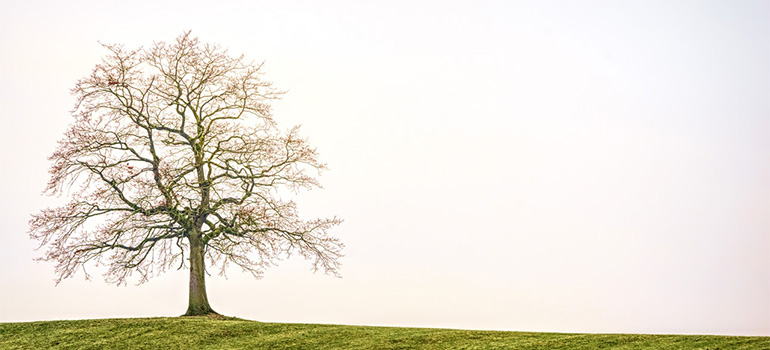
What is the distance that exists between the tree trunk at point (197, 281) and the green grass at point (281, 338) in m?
0.99

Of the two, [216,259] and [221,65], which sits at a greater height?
[221,65]

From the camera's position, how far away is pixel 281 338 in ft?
55.0

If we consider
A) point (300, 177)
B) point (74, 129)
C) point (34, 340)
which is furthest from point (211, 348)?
point (74, 129)

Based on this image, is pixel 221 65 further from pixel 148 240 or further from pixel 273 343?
pixel 273 343

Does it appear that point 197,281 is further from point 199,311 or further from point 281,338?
point 281,338

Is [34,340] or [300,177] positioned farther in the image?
[300,177]

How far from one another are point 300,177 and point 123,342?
6031 millimetres

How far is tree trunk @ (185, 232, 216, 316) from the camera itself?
20.4 meters

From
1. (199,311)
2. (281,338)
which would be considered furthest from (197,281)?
(281,338)

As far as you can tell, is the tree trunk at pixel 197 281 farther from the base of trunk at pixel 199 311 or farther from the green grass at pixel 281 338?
the green grass at pixel 281 338

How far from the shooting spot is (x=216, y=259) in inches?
820

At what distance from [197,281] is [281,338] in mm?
4620

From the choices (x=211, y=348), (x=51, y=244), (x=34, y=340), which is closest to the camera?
(x=211, y=348)

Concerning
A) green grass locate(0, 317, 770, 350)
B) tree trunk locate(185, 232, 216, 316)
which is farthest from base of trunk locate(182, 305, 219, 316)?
green grass locate(0, 317, 770, 350)
